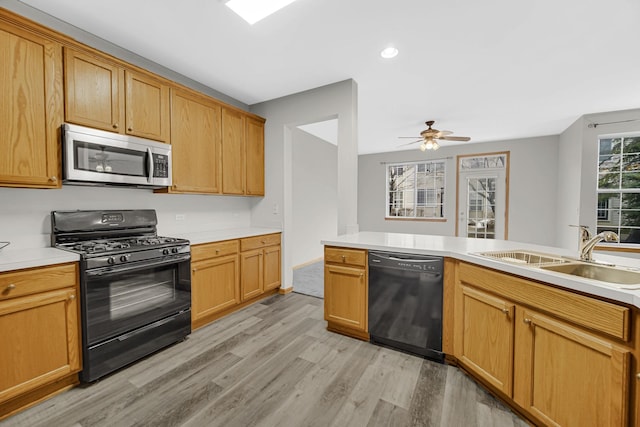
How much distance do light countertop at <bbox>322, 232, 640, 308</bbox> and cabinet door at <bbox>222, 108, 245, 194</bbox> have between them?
1515mm

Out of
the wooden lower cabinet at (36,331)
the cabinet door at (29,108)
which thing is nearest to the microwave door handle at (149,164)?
the cabinet door at (29,108)

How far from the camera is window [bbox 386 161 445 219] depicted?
6742mm

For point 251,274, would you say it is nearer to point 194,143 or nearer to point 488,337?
A: point 194,143

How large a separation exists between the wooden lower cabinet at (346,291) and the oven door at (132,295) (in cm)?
130

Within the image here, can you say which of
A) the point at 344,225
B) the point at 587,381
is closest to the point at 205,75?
the point at 344,225

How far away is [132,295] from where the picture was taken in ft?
6.66

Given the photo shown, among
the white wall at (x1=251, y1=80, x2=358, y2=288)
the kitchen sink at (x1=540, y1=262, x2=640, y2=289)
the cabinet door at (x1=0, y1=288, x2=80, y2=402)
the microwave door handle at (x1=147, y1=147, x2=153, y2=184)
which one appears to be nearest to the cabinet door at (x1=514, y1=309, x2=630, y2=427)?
Result: the kitchen sink at (x1=540, y1=262, x2=640, y2=289)

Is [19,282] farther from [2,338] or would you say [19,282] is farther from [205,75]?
[205,75]

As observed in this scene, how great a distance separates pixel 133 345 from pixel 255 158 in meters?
2.41

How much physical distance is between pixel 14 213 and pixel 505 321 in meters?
3.39

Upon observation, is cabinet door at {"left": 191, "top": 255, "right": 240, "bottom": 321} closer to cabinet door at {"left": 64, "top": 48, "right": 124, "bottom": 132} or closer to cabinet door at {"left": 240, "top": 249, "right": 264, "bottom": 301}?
cabinet door at {"left": 240, "top": 249, "right": 264, "bottom": 301}

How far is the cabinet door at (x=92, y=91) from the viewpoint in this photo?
1.95m

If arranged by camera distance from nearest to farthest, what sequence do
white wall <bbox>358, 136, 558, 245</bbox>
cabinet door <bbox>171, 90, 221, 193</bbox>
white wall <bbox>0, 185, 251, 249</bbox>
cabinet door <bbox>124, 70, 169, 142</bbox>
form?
white wall <bbox>0, 185, 251, 249</bbox>, cabinet door <bbox>124, 70, 169, 142</bbox>, cabinet door <bbox>171, 90, 221, 193</bbox>, white wall <bbox>358, 136, 558, 245</bbox>

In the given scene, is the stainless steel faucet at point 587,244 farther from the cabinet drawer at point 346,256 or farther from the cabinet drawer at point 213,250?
the cabinet drawer at point 213,250
